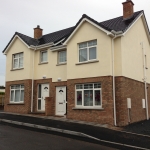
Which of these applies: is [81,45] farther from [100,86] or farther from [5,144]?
[5,144]

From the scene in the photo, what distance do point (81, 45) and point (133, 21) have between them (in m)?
4.08

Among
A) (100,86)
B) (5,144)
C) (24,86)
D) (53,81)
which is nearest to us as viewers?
(5,144)

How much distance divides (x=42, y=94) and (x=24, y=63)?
10.6ft

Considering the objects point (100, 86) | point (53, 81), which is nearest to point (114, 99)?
point (100, 86)

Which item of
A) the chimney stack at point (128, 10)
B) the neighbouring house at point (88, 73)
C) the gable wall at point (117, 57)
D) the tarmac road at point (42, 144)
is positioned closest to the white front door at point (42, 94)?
the neighbouring house at point (88, 73)

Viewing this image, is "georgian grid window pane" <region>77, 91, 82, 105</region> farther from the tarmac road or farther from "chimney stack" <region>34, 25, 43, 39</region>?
"chimney stack" <region>34, 25, 43, 39</region>

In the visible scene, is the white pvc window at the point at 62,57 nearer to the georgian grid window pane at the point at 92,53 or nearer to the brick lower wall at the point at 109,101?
the brick lower wall at the point at 109,101

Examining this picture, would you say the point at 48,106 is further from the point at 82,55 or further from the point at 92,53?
the point at 92,53

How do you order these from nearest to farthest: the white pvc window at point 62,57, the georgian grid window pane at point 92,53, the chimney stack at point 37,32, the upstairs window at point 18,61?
1. the georgian grid window pane at point 92,53
2. the white pvc window at point 62,57
3. the upstairs window at point 18,61
4. the chimney stack at point 37,32

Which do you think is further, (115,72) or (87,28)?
(87,28)

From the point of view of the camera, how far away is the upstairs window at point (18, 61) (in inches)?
722

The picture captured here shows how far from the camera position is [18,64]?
1842 cm

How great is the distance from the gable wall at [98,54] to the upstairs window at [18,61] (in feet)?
18.6

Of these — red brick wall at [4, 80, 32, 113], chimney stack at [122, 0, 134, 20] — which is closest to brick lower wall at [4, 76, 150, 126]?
red brick wall at [4, 80, 32, 113]
